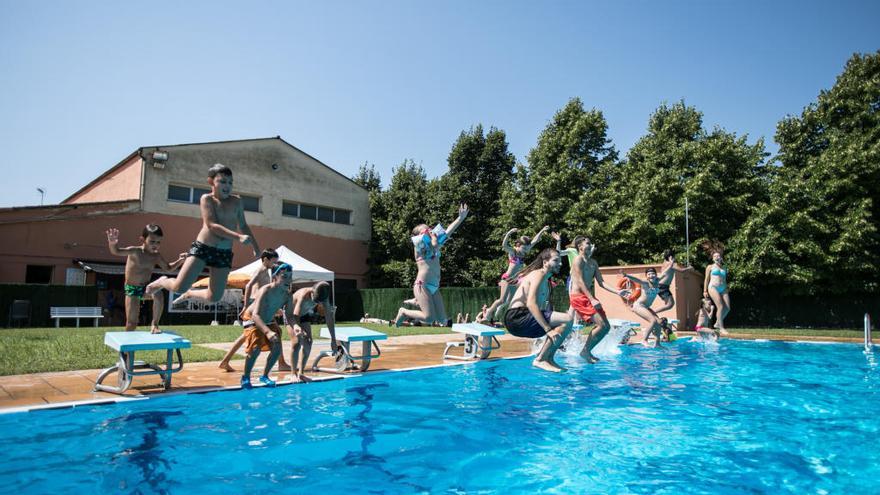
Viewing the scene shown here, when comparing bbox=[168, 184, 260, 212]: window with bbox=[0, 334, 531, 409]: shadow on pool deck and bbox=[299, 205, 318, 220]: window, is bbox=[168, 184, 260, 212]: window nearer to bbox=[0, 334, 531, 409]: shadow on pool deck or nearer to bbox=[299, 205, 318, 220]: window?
bbox=[299, 205, 318, 220]: window

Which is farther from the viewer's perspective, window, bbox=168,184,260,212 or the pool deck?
window, bbox=168,184,260,212

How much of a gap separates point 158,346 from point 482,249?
28673 mm

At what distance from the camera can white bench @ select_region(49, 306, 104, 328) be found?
19891 millimetres

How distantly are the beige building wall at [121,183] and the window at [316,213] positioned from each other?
7.77 metres

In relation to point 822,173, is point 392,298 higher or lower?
lower

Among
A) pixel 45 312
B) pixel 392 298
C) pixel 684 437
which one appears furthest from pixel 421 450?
pixel 392 298

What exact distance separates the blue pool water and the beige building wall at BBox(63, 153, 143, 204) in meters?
23.6

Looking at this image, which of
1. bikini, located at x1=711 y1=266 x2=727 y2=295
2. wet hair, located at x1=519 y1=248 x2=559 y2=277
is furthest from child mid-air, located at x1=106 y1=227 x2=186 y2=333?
bikini, located at x1=711 y1=266 x2=727 y2=295

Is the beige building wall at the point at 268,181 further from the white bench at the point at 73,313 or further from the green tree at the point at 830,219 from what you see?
the green tree at the point at 830,219

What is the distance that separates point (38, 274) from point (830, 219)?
35784 millimetres

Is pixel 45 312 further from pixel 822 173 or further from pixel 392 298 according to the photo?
pixel 822 173

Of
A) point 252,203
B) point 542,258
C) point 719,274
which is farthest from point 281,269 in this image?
point 252,203

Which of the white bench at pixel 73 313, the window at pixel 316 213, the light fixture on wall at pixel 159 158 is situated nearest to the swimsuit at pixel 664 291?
the white bench at pixel 73 313

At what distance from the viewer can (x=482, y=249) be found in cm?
3447
